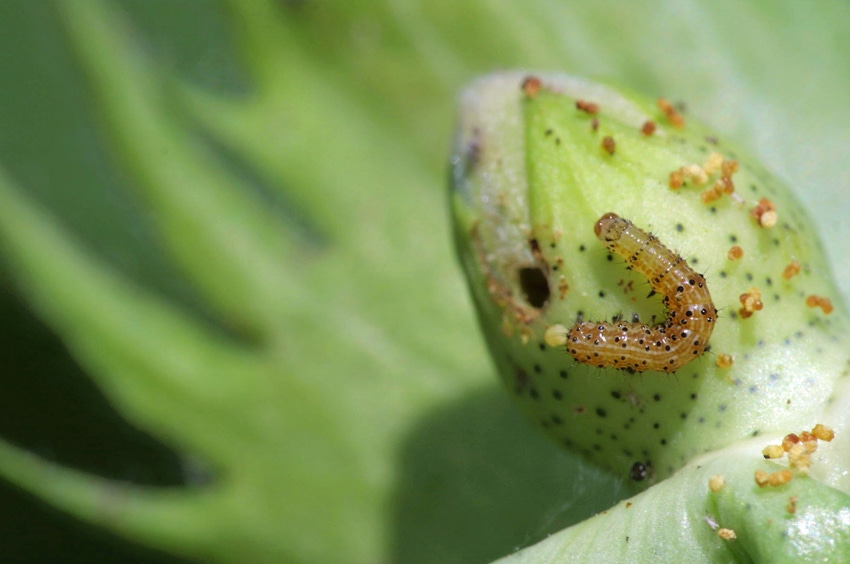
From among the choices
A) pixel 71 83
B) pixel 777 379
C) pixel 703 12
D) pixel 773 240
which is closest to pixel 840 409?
pixel 777 379

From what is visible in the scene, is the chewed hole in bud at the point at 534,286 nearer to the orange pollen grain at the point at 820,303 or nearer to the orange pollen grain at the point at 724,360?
the orange pollen grain at the point at 724,360

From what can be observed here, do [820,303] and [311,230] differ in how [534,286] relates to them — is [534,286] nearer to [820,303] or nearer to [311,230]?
[820,303]

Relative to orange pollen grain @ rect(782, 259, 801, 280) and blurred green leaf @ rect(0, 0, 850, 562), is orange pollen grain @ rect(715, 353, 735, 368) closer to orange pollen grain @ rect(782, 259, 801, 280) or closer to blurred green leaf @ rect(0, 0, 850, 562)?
orange pollen grain @ rect(782, 259, 801, 280)

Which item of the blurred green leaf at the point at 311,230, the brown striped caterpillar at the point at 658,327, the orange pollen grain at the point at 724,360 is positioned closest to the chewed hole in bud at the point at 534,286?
the brown striped caterpillar at the point at 658,327

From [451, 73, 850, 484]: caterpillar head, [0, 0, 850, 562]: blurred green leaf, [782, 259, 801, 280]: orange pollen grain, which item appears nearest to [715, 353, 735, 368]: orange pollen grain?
[451, 73, 850, 484]: caterpillar head

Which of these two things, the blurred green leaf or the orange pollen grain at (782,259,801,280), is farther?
the blurred green leaf

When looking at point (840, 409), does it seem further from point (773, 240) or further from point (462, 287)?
point (462, 287)

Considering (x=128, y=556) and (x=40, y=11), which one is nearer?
(x=128, y=556)
